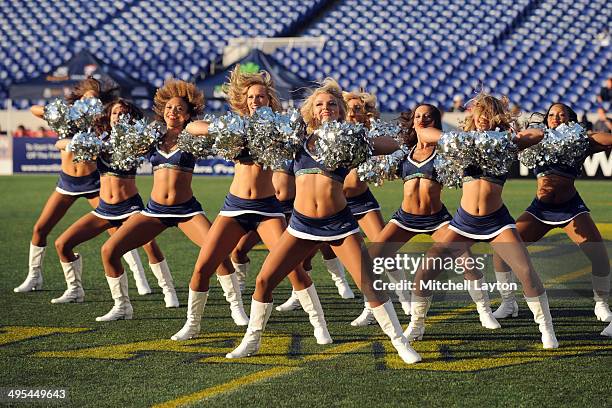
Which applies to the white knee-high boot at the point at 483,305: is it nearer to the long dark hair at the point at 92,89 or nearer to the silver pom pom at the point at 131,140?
the silver pom pom at the point at 131,140

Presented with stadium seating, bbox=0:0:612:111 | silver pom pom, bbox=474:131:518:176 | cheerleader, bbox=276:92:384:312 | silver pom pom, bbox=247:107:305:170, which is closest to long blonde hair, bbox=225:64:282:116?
A: silver pom pom, bbox=247:107:305:170

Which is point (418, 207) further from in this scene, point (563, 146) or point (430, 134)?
point (563, 146)

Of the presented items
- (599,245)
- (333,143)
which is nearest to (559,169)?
(599,245)

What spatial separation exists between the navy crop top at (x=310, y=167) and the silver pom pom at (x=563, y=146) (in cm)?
148

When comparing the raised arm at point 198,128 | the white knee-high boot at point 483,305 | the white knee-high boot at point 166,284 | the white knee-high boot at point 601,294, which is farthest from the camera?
the white knee-high boot at point 166,284

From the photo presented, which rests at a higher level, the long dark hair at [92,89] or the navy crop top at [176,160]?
the navy crop top at [176,160]

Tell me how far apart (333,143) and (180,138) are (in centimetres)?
128

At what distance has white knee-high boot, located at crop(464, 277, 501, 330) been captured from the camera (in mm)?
6191

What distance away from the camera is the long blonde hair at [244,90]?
5.73 meters

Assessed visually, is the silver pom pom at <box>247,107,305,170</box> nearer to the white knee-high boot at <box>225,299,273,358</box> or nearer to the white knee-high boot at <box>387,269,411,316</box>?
the white knee-high boot at <box>225,299,273,358</box>

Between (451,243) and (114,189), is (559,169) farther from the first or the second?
(114,189)

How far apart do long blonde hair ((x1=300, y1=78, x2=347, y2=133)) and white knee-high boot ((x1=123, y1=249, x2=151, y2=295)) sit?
2.44 metres

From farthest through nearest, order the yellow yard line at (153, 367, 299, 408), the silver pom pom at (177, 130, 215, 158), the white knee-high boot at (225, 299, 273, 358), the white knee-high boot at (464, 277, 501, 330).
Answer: the white knee-high boot at (464, 277, 501, 330), the silver pom pom at (177, 130, 215, 158), the white knee-high boot at (225, 299, 273, 358), the yellow yard line at (153, 367, 299, 408)

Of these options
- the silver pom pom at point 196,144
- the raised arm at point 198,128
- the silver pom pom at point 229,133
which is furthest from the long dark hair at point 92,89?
the silver pom pom at point 229,133
